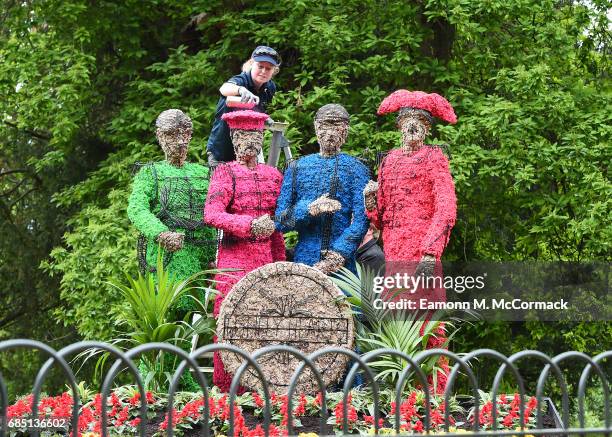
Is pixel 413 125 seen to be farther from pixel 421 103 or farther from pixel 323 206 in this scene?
pixel 323 206

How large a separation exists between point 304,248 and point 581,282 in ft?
17.3

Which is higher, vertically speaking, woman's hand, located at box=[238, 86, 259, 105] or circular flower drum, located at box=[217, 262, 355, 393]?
woman's hand, located at box=[238, 86, 259, 105]

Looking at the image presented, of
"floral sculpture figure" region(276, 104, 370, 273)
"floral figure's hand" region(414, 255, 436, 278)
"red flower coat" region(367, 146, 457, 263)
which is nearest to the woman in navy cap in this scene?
"floral sculpture figure" region(276, 104, 370, 273)

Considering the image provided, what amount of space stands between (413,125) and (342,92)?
15.8 feet

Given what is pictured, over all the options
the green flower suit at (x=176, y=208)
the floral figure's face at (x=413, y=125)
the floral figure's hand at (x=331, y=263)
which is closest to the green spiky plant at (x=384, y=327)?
the floral figure's hand at (x=331, y=263)

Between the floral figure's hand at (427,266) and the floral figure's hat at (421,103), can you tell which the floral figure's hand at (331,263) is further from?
the floral figure's hat at (421,103)

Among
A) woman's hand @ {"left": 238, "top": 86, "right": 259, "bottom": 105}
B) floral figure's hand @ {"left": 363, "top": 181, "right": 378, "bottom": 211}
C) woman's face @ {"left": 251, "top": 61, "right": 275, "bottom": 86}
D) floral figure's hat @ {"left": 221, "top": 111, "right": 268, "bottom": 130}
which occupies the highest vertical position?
woman's face @ {"left": 251, "top": 61, "right": 275, "bottom": 86}

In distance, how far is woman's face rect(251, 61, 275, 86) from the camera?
30.6ft

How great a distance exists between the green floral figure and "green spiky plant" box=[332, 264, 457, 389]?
115 centimetres

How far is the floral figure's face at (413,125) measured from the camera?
28.6ft

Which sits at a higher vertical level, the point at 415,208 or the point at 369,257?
the point at 415,208

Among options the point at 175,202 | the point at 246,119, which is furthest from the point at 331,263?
the point at 175,202

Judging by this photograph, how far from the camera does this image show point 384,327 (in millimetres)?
8570

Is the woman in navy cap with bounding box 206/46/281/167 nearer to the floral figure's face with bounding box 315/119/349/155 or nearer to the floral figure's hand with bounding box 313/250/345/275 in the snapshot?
the floral figure's face with bounding box 315/119/349/155
